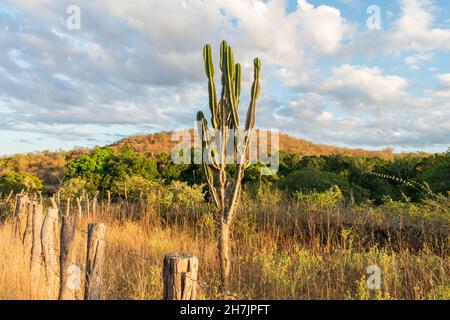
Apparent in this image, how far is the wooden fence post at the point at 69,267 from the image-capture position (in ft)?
15.7

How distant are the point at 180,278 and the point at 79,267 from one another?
96.4 inches

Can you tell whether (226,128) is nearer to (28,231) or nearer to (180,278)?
(180,278)

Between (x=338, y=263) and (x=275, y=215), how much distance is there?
8.18 ft

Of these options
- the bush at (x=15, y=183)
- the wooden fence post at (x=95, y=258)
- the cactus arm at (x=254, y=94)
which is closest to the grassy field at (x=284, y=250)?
the wooden fence post at (x=95, y=258)

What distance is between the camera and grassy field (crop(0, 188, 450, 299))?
5625 millimetres

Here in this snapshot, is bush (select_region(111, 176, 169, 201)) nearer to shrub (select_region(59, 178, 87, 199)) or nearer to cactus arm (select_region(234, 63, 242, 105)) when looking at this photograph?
shrub (select_region(59, 178, 87, 199))

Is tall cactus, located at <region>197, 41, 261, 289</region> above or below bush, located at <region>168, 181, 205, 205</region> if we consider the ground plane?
above

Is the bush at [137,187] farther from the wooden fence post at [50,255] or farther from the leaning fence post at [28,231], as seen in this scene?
the wooden fence post at [50,255]

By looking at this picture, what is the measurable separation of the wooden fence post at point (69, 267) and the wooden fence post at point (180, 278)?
83.1 inches

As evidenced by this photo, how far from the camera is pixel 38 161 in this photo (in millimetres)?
32031

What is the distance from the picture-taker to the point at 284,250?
773 centimetres

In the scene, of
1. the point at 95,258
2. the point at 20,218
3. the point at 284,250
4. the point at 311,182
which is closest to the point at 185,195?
the point at 311,182

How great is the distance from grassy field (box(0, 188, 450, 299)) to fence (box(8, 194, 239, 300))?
9.1 inches

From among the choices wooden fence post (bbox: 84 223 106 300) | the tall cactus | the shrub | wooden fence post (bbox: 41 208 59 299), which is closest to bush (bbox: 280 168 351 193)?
the tall cactus
